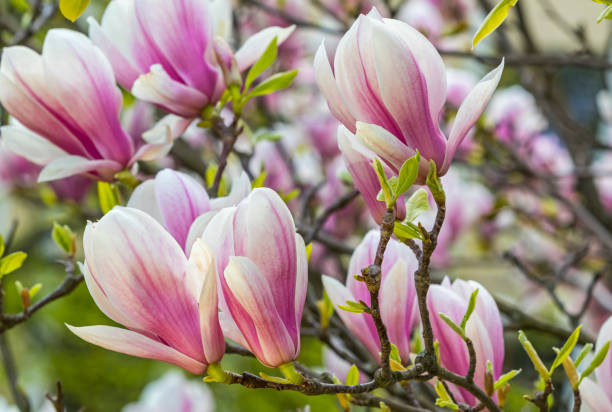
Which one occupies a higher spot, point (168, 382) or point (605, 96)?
point (605, 96)

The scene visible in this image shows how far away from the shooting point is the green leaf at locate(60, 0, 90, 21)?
0.45 m

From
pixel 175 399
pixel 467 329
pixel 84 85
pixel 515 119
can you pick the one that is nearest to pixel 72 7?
pixel 84 85

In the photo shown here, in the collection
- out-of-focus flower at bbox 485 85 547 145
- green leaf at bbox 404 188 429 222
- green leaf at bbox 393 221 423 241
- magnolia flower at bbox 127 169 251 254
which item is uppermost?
green leaf at bbox 404 188 429 222

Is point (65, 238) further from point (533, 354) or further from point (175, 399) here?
point (175, 399)

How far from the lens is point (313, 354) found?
7.42 feet

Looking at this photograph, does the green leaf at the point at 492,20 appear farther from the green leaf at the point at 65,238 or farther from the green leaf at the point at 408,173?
the green leaf at the point at 65,238

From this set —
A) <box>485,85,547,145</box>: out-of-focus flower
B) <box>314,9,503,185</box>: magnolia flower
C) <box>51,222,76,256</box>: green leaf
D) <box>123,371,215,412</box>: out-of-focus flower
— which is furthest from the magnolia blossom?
<box>485,85,547,145</box>: out-of-focus flower

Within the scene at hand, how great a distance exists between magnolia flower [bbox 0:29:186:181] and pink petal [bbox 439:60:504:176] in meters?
0.26

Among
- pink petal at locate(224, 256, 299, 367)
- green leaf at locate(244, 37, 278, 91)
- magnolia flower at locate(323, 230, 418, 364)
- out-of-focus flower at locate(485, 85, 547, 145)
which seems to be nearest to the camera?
pink petal at locate(224, 256, 299, 367)

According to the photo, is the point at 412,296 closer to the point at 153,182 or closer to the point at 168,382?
the point at 153,182

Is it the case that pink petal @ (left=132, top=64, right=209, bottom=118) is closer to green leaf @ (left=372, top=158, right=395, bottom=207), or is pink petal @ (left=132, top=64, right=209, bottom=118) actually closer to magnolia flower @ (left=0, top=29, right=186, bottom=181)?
magnolia flower @ (left=0, top=29, right=186, bottom=181)

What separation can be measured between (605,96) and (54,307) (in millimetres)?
A: 1997

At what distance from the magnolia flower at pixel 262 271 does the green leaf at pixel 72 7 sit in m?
0.16

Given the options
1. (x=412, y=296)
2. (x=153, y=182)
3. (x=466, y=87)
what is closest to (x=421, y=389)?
(x=412, y=296)
